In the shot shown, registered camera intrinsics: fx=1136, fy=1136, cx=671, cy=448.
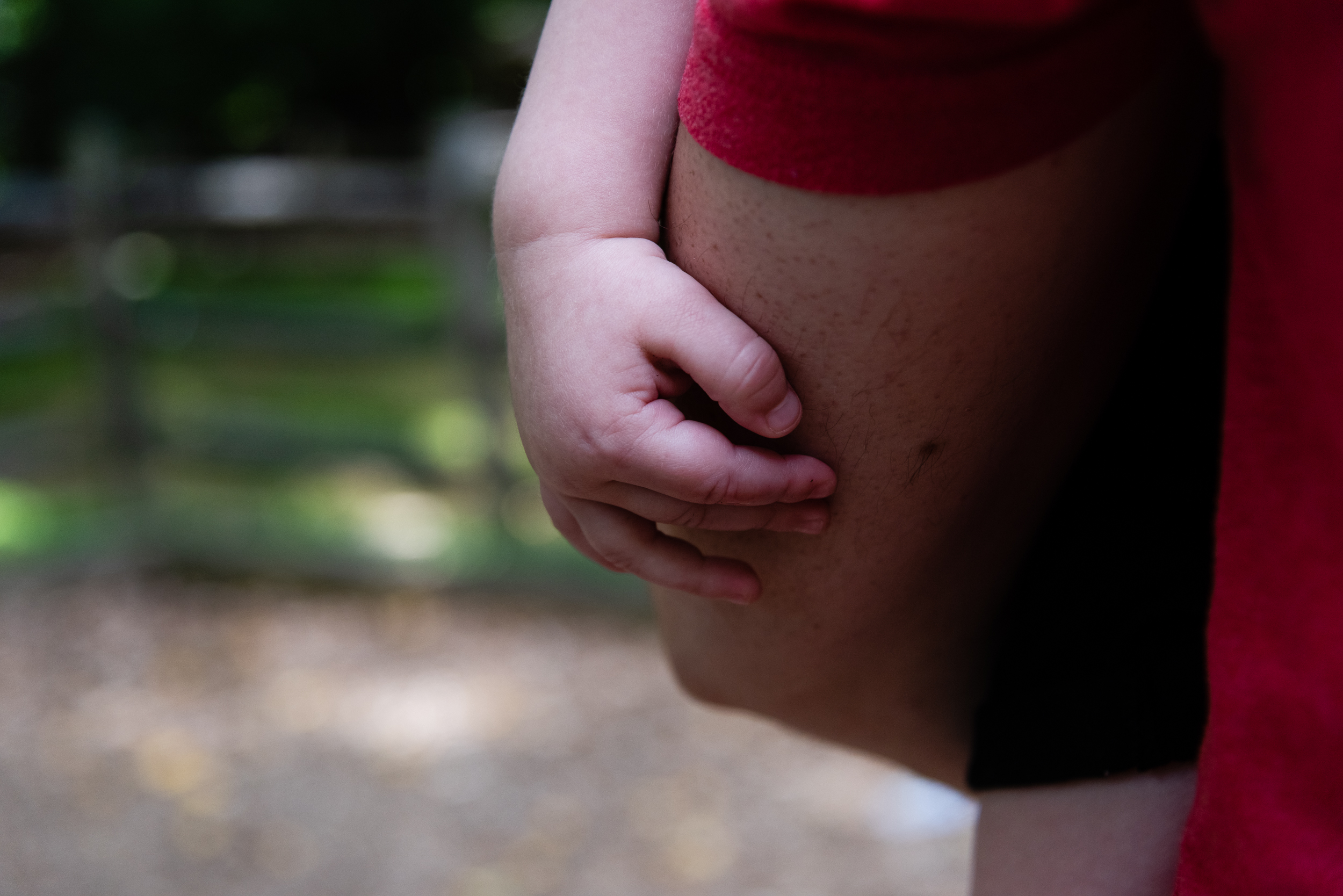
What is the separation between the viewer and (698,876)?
2.49 metres

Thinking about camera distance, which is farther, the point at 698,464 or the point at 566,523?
the point at 566,523

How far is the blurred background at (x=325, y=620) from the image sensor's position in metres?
2.59

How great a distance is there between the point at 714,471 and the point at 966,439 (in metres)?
0.15

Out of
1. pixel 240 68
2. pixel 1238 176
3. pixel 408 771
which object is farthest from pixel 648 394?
pixel 240 68

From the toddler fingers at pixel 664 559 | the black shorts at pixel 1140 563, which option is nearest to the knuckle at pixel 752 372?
the toddler fingers at pixel 664 559

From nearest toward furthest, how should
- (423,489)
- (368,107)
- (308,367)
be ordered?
(423,489) → (308,367) → (368,107)

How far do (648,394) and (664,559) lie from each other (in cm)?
12

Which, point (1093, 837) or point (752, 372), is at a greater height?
point (752, 372)

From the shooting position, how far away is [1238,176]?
55 cm

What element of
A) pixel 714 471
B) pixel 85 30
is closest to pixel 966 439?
pixel 714 471

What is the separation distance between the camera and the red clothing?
19.1 inches

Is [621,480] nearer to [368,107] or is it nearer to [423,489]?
[423,489]

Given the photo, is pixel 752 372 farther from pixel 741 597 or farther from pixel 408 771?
pixel 408 771

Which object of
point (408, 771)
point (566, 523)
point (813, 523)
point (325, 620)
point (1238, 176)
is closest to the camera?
point (1238, 176)
